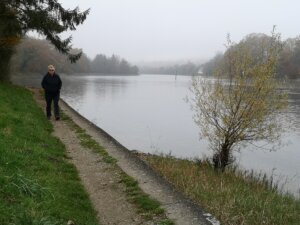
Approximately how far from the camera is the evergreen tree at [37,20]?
928 inches

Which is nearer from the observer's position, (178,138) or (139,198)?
(139,198)

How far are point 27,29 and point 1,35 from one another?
1565 mm

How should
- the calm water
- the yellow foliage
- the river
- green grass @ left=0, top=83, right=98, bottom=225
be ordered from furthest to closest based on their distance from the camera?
the calm water, the river, the yellow foliage, green grass @ left=0, top=83, right=98, bottom=225

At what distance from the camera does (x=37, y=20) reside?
78.3 feet

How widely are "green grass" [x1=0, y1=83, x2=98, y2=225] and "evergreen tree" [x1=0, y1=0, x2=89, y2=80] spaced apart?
13.4 m

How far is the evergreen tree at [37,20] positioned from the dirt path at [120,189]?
12.4 metres

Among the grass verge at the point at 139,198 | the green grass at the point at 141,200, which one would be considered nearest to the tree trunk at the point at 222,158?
the grass verge at the point at 139,198

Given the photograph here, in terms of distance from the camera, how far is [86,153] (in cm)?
1213

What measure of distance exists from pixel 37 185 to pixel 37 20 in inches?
731

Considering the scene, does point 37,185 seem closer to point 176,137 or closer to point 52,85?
point 52,85

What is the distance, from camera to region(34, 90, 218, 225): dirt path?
7.32 m

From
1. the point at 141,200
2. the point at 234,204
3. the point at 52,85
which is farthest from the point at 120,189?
the point at 52,85

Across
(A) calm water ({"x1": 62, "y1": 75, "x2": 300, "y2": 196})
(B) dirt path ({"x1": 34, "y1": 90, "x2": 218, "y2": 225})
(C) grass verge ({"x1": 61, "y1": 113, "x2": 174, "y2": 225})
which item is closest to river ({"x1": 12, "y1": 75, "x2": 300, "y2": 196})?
(A) calm water ({"x1": 62, "y1": 75, "x2": 300, "y2": 196})

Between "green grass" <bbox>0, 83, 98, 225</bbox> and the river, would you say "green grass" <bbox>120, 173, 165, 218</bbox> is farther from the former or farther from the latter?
the river
